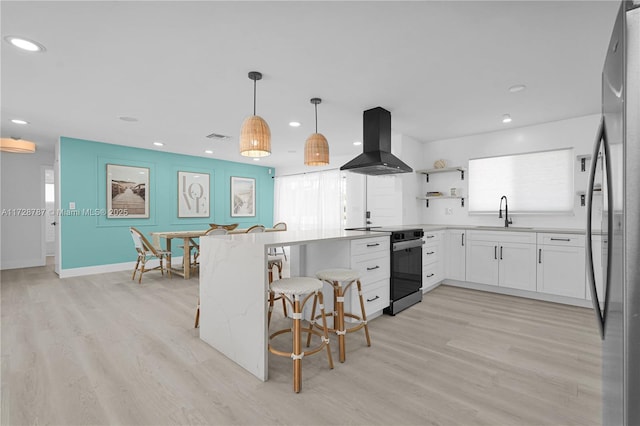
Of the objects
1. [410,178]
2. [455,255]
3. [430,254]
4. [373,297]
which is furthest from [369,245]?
[410,178]

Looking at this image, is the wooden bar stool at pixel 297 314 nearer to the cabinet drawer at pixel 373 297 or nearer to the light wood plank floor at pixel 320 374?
the light wood plank floor at pixel 320 374

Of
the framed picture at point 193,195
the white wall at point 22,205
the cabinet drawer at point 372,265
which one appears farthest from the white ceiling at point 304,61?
the framed picture at point 193,195

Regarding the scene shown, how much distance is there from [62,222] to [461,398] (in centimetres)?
617

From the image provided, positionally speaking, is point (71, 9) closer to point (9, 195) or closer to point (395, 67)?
point (395, 67)

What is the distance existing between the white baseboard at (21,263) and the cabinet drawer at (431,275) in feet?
24.8

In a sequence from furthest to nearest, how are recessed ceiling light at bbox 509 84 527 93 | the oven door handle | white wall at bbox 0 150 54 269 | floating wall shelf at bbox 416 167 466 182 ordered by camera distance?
white wall at bbox 0 150 54 269 → floating wall shelf at bbox 416 167 466 182 → the oven door handle → recessed ceiling light at bbox 509 84 527 93

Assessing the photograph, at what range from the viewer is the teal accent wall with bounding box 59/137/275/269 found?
5.11 m

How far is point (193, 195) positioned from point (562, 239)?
6.61m

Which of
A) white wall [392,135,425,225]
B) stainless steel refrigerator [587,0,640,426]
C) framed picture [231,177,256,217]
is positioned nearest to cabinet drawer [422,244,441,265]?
white wall [392,135,425,225]

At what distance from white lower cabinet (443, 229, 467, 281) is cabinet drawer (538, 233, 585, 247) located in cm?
91

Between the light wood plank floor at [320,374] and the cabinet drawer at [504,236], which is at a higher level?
the cabinet drawer at [504,236]

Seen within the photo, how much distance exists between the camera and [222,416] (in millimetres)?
1608

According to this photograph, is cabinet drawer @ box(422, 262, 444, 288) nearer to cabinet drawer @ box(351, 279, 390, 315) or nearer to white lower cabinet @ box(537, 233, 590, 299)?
cabinet drawer @ box(351, 279, 390, 315)

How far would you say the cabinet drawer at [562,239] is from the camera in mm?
3471
